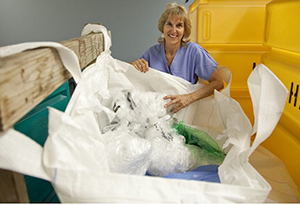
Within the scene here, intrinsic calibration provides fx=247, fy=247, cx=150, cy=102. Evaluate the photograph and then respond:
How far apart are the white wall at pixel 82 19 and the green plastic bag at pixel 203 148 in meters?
1.77

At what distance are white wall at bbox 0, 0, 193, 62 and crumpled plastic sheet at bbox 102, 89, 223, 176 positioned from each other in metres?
1.57

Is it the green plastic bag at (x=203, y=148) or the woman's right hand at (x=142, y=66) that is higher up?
the woman's right hand at (x=142, y=66)

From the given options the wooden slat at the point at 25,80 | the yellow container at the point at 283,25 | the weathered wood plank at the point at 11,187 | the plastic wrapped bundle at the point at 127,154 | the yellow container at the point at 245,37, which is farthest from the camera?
the yellow container at the point at 245,37

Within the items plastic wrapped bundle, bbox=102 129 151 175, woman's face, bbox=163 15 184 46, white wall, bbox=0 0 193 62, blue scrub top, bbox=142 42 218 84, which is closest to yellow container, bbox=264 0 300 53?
blue scrub top, bbox=142 42 218 84

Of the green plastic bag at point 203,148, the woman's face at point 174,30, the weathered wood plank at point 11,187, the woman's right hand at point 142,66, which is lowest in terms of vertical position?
the green plastic bag at point 203,148

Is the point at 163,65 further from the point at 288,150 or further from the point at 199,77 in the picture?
the point at 288,150

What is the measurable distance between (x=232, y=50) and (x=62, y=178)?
1.16 metres

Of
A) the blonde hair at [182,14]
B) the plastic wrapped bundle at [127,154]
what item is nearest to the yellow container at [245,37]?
the blonde hair at [182,14]

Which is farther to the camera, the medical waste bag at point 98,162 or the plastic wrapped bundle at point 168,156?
the plastic wrapped bundle at point 168,156

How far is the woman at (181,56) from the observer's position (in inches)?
42.8

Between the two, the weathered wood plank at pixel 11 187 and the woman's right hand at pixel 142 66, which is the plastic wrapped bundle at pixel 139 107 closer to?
the woman's right hand at pixel 142 66

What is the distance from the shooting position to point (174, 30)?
1.16 m

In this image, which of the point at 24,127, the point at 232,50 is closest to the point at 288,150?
the point at 232,50

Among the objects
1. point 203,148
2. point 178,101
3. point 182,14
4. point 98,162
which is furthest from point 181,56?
point 98,162
